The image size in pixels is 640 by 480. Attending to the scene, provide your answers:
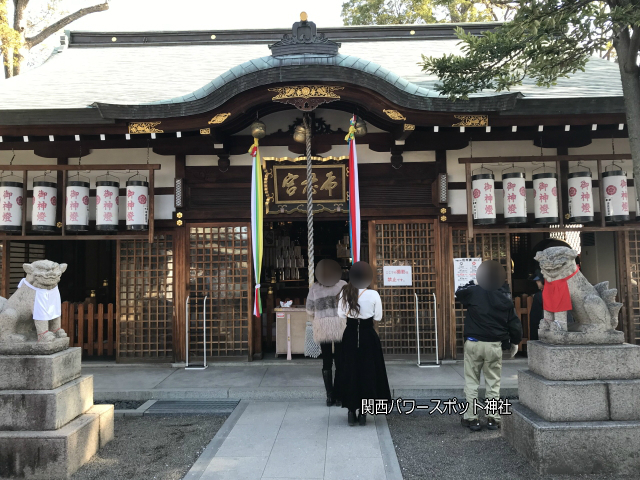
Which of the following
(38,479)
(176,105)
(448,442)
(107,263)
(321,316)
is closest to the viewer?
(38,479)

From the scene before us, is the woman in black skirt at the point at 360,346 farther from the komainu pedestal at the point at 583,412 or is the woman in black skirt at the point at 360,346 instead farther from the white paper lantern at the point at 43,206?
the white paper lantern at the point at 43,206

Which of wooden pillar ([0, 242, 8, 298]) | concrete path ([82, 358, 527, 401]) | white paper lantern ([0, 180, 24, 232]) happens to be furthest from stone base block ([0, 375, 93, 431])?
wooden pillar ([0, 242, 8, 298])

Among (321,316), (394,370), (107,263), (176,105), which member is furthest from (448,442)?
(107,263)

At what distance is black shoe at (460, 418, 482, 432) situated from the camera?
16.3ft

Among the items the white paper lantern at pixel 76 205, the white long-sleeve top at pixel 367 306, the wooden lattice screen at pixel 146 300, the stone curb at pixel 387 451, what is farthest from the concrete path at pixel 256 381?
the white paper lantern at pixel 76 205

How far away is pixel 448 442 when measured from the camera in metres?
4.69

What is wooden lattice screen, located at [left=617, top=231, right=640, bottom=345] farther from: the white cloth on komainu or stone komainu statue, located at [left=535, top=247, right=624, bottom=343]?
the white cloth on komainu

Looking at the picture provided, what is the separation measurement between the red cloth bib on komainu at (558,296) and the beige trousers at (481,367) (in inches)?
31.6

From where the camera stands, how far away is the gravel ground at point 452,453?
394cm

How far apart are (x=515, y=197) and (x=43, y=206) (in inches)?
326

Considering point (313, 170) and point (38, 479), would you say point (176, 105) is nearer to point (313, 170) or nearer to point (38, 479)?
point (313, 170)

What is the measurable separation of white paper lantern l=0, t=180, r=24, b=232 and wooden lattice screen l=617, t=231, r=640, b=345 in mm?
10960

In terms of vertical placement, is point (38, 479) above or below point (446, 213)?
below

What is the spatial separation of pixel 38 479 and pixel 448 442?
4073mm
